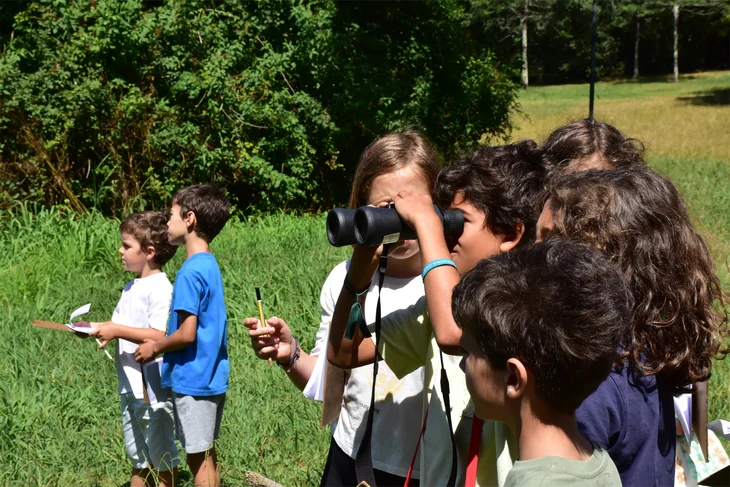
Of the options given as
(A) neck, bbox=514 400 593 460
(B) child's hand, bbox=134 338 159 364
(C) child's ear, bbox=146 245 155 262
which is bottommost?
(B) child's hand, bbox=134 338 159 364

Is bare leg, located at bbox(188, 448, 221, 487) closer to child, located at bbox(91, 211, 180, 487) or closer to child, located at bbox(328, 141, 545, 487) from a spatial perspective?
child, located at bbox(91, 211, 180, 487)

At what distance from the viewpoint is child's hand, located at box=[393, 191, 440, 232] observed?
178 centimetres

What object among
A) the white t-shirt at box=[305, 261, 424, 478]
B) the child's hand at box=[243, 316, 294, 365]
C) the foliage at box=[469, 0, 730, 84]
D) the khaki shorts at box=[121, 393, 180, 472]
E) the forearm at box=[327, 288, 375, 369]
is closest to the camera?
the forearm at box=[327, 288, 375, 369]

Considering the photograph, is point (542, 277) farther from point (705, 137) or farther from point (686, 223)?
point (705, 137)

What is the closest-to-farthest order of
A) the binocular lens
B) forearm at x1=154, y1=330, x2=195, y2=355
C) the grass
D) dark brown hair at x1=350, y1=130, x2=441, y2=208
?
the binocular lens → dark brown hair at x1=350, y1=130, x2=441, y2=208 → forearm at x1=154, y1=330, x2=195, y2=355 → the grass

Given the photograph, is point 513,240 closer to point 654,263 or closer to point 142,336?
point 654,263

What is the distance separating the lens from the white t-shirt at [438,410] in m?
1.70

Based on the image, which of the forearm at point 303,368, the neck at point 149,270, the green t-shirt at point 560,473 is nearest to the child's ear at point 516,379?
the green t-shirt at point 560,473

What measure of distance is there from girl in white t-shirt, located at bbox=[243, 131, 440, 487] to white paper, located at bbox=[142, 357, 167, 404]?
1.34 meters

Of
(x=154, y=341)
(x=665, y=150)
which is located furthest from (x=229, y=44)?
(x=665, y=150)

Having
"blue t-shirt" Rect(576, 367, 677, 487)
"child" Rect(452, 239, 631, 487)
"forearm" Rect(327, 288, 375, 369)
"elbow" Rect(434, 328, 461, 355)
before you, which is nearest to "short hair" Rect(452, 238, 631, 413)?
"child" Rect(452, 239, 631, 487)

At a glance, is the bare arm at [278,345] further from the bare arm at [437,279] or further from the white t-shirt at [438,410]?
the bare arm at [437,279]

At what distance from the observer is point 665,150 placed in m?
19.2

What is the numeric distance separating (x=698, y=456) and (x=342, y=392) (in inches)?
39.6
